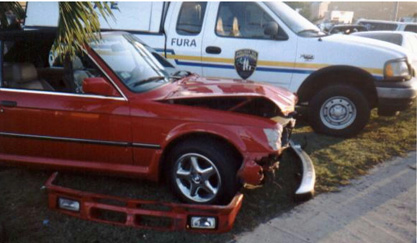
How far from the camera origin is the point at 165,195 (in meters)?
3.80

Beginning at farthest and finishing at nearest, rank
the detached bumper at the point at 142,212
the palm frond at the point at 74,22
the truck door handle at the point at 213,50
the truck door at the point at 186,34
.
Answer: the truck door at the point at 186,34 → the truck door handle at the point at 213,50 → the detached bumper at the point at 142,212 → the palm frond at the point at 74,22

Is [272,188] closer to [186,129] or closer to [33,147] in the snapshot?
[186,129]

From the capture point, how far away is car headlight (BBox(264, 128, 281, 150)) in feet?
10.7

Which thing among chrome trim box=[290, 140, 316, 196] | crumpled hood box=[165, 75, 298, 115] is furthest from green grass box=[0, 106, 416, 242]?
crumpled hood box=[165, 75, 298, 115]

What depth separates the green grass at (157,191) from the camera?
123 inches

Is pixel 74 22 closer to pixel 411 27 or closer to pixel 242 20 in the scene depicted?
pixel 242 20

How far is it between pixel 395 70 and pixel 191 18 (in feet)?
10.3

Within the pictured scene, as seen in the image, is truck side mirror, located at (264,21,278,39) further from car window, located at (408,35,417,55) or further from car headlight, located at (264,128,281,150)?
car window, located at (408,35,417,55)

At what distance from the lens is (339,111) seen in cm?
568

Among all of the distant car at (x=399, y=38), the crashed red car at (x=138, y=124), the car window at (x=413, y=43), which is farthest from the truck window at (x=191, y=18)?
the car window at (x=413, y=43)

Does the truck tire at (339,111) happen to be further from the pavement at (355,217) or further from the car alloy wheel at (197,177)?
the car alloy wheel at (197,177)

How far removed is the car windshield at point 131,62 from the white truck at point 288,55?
169 cm

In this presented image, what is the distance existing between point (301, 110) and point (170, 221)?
15.0 feet

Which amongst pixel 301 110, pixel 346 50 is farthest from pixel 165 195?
pixel 301 110
